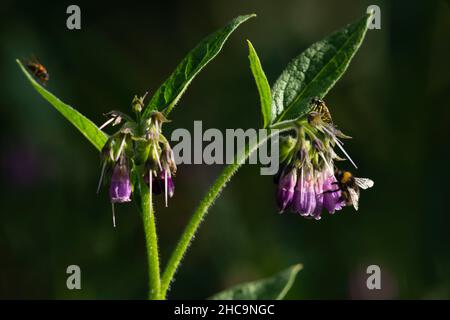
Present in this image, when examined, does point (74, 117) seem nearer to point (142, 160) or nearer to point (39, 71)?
point (142, 160)

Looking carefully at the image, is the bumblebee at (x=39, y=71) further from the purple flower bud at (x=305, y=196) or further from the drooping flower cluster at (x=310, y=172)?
the purple flower bud at (x=305, y=196)

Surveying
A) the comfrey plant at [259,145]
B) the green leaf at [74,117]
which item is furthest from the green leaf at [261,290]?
the green leaf at [74,117]

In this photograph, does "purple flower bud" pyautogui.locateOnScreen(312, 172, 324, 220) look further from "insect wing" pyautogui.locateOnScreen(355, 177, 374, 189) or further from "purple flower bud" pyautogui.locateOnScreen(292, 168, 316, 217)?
"insect wing" pyautogui.locateOnScreen(355, 177, 374, 189)

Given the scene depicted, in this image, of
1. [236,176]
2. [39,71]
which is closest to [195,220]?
[39,71]

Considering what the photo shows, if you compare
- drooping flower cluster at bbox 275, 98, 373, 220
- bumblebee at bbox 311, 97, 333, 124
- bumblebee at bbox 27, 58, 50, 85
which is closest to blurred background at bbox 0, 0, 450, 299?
bumblebee at bbox 27, 58, 50, 85

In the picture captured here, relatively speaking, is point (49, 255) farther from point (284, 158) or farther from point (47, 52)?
point (284, 158)
